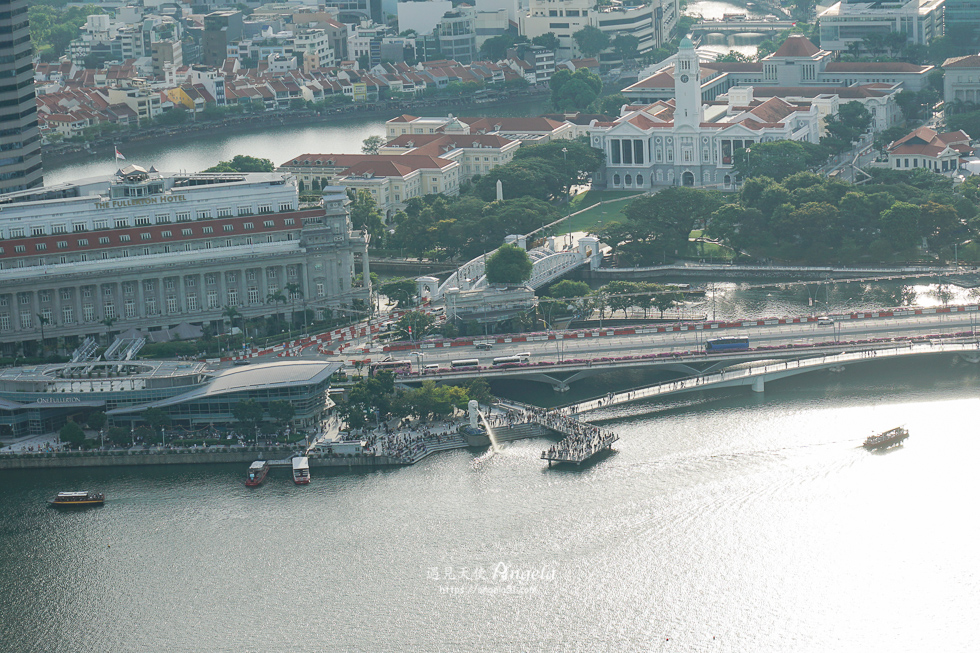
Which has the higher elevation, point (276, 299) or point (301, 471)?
point (276, 299)

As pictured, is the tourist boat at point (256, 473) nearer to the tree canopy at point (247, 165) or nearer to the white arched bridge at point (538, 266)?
the white arched bridge at point (538, 266)

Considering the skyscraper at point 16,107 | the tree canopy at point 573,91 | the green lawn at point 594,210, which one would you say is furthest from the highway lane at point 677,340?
the tree canopy at point 573,91

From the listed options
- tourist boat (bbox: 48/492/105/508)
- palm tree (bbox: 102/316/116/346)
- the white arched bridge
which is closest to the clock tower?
the white arched bridge

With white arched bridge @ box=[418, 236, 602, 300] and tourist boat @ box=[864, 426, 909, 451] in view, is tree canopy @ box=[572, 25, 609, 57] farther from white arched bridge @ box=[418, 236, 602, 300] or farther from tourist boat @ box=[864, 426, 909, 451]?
tourist boat @ box=[864, 426, 909, 451]

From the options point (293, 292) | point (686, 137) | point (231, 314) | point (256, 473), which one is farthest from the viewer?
point (686, 137)

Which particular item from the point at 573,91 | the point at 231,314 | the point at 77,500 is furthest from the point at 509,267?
the point at 573,91

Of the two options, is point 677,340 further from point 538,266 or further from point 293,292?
point 293,292
